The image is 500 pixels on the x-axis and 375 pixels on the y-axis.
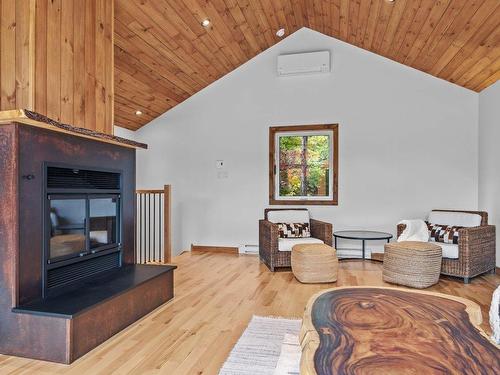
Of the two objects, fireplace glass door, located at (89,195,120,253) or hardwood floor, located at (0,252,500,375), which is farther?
fireplace glass door, located at (89,195,120,253)

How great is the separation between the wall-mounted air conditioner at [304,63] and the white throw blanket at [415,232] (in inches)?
106

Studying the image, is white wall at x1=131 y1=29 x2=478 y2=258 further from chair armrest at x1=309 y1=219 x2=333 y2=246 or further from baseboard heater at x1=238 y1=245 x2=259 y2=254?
chair armrest at x1=309 y1=219 x2=333 y2=246

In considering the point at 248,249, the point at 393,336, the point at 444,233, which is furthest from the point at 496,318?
the point at 248,249

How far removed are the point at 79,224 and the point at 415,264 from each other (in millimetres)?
3372

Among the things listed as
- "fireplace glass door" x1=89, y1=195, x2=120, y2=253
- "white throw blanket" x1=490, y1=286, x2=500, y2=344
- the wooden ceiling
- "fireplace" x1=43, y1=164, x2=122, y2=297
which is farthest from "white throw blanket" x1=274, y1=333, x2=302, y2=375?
the wooden ceiling

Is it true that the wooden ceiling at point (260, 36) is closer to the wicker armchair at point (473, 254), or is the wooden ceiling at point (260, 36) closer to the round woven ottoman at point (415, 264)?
the wicker armchair at point (473, 254)

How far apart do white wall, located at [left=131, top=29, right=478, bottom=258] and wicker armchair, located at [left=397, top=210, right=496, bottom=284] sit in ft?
A: 3.27

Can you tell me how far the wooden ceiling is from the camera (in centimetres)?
368

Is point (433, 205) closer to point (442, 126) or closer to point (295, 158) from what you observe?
point (442, 126)

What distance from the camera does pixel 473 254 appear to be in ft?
13.0

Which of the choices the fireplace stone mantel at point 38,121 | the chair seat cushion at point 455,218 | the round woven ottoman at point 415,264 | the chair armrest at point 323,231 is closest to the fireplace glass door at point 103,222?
the fireplace stone mantel at point 38,121

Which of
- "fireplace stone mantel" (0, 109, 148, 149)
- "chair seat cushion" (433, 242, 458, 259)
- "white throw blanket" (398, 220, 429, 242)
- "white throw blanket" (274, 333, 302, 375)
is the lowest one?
"white throw blanket" (274, 333, 302, 375)

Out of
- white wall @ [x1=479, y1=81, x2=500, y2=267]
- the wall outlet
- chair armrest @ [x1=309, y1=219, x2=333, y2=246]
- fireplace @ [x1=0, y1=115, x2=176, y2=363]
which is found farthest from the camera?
the wall outlet

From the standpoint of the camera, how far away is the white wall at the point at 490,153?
4.44m
